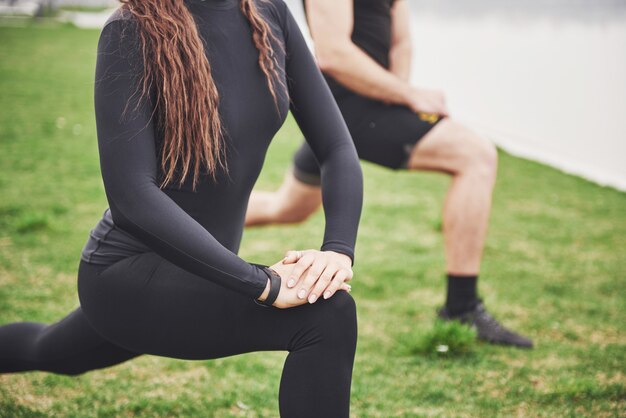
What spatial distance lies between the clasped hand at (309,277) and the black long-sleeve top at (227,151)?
64 mm

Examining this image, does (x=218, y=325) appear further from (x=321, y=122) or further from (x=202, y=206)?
(x=321, y=122)

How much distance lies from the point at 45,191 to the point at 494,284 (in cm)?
388

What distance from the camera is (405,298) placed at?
4.02 metres

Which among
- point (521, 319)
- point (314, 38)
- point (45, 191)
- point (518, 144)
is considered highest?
point (314, 38)

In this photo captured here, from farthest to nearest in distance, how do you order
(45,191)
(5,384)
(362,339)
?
(45,191) < (362,339) < (5,384)

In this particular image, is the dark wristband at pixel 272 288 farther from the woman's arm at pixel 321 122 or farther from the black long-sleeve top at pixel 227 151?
the woman's arm at pixel 321 122

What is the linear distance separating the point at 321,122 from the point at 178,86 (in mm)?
494

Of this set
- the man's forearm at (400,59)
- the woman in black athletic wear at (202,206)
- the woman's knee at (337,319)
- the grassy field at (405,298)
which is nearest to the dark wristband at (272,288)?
the woman in black athletic wear at (202,206)

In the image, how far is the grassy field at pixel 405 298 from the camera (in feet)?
9.17

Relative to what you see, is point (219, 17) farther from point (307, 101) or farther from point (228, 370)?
point (228, 370)

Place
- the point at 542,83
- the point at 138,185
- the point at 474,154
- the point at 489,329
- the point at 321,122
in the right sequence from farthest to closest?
the point at 542,83
the point at 489,329
the point at 474,154
the point at 321,122
the point at 138,185

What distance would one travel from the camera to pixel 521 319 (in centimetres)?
375

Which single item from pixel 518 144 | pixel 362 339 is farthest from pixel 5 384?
pixel 518 144

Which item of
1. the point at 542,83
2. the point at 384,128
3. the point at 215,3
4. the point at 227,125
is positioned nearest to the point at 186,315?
the point at 227,125
